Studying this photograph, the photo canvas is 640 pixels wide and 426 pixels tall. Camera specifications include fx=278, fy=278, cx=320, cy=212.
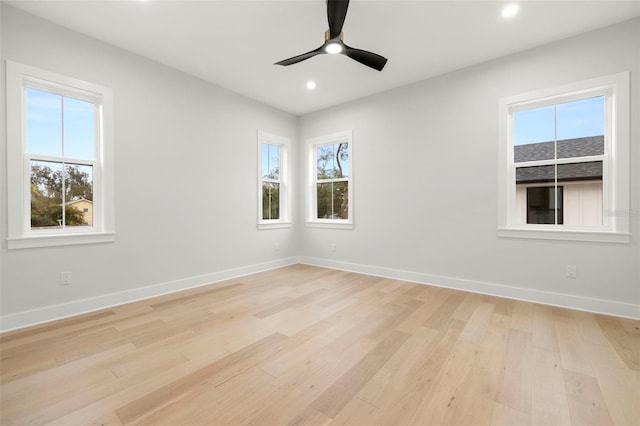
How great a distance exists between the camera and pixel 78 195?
2.95 m

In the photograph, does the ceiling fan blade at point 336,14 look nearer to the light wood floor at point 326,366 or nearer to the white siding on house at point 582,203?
the light wood floor at point 326,366

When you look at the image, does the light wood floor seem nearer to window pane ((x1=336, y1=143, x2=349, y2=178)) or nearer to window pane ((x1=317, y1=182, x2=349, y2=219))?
window pane ((x1=317, y1=182, x2=349, y2=219))

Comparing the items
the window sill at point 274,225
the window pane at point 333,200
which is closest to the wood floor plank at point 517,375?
the window pane at point 333,200

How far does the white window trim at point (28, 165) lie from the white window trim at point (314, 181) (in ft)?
10.1

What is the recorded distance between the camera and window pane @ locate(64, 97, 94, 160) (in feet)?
9.42

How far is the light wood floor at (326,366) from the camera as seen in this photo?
4.83 ft

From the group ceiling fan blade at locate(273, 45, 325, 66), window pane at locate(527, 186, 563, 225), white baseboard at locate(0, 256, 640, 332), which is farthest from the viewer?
window pane at locate(527, 186, 563, 225)

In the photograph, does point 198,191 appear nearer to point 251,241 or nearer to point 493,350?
point 251,241

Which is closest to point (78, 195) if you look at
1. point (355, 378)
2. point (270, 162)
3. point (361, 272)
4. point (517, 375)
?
point (270, 162)

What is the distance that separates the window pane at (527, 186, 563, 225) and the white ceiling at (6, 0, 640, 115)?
1636 millimetres

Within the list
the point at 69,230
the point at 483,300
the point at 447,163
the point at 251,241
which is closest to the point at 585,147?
the point at 447,163

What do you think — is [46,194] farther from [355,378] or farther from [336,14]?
[355,378]

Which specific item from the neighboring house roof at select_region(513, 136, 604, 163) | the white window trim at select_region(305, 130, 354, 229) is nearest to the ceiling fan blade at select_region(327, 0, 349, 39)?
the white window trim at select_region(305, 130, 354, 229)

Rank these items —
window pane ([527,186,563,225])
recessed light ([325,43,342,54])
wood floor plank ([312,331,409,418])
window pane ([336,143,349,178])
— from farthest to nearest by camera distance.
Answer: window pane ([336,143,349,178]) < window pane ([527,186,563,225]) < recessed light ([325,43,342,54]) < wood floor plank ([312,331,409,418])
